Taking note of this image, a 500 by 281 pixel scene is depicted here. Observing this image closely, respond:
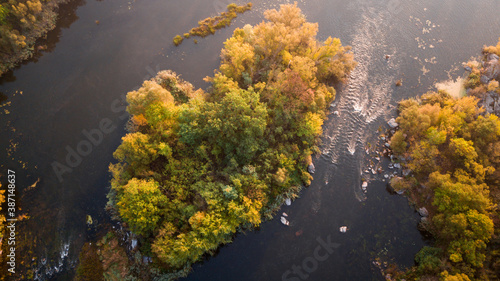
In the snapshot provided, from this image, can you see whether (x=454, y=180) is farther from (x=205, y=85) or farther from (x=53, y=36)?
(x=53, y=36)

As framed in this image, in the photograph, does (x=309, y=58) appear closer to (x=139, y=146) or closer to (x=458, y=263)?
(x=139, y=146)

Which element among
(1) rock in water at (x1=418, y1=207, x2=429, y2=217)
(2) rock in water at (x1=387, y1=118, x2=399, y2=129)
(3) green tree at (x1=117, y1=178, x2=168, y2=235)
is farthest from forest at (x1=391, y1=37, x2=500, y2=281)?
(3) green tree at (x1=117, y1=178, x2=168, y2=235)

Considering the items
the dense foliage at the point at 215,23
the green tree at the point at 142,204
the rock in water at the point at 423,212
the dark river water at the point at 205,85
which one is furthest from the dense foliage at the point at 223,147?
the rock in water at the point at 423,212

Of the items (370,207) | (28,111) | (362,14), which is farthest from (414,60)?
(28,111)

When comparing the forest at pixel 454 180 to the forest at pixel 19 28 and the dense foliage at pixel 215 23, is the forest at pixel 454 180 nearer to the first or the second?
the dense foliage at pixel 215 23

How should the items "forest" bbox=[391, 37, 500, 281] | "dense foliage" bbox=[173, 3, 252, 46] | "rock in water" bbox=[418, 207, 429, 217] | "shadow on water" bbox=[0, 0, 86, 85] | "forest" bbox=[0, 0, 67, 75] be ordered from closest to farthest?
"forest" bbox=[391, 37, 500, 281], "rock in water" bbox=[418, 207, 429, 217], "forest" bbox=[0, 0, 67, 75], "shadow on water" bbox=[0, 0, 86, 85], "dense foliage" bbox=[173, 3, 252, 46]

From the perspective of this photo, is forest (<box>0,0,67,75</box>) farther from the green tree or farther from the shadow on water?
the green tree

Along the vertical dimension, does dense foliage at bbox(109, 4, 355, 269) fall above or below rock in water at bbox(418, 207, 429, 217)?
below
